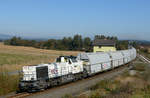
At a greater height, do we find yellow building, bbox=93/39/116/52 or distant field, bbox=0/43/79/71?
yellow building, bbox=93/39/116/52

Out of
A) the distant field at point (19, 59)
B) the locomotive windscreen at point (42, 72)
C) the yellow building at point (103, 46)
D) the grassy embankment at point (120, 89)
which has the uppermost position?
the yellow building at point (103, 46)

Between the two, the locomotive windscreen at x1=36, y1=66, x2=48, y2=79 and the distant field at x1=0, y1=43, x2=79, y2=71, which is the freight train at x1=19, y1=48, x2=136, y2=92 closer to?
the locomotive windscreen at x1=36, y1=66, x2=48, y2=79

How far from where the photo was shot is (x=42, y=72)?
1809cm

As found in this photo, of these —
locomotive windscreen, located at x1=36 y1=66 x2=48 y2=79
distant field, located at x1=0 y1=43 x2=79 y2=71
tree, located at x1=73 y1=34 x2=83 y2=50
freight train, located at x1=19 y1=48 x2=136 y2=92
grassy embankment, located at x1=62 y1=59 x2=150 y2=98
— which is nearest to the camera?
grassy embankment, located at x1=62 y1=59 x2=150 y2=98

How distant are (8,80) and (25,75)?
7.00 feet

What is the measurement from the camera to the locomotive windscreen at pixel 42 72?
17.7 meters

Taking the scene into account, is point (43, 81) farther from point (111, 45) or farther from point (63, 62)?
point (111, 45)

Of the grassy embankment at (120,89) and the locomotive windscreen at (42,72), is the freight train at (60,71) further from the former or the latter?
the grassy embankment at (120,89)

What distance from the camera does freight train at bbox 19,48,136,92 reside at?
17.3 m

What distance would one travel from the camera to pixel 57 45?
357ft

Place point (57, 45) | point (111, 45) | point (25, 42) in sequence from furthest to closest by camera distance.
→ point (25, 42)
point (57, 45)
point (111, 45)

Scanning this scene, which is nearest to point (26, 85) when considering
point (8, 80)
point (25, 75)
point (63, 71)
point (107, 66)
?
point (25, 75)

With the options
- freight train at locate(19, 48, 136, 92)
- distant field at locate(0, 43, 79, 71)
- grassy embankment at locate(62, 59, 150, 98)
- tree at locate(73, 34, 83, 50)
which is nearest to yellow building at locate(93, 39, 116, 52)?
distant field at locate(0, 43, 79, 71)

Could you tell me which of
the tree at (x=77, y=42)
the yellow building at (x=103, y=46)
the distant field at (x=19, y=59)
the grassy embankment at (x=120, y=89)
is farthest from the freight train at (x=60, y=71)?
the tree at (x=77, y=42)
